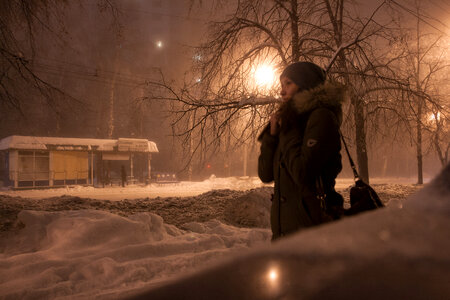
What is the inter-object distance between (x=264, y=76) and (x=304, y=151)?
6.09 m

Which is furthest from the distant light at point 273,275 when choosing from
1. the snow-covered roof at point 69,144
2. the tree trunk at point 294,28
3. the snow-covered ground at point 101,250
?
the snow-covered roof at point 69,144

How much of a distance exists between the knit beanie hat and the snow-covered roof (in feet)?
59.2

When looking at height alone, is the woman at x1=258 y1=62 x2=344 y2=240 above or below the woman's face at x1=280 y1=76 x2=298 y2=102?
below

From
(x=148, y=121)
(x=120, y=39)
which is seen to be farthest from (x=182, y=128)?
(x=148, y=121)

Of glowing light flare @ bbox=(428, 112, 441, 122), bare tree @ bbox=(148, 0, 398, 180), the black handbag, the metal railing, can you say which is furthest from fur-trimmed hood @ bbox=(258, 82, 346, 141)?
the metal railing

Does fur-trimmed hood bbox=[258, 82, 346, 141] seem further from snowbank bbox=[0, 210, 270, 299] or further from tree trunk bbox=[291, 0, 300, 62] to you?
tree trunk bbox=[291, 0, 300, 62]

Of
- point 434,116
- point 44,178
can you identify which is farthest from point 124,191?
point 434,116

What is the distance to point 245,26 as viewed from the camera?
7.39m

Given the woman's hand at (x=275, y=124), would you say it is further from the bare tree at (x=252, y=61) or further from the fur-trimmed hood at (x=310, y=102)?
the bare tree at (x=252, y=61)

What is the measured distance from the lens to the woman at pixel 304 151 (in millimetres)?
1710

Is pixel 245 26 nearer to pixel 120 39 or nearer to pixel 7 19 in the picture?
pixel 120 39

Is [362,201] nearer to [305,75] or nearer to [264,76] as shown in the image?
[305,75]

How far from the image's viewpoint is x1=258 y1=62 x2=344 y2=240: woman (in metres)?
1.71

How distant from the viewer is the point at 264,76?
748 cm
